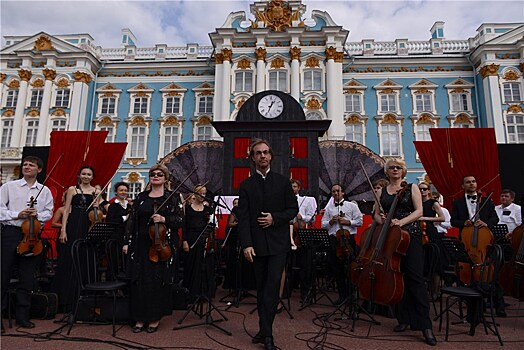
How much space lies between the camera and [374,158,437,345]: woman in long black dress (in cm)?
421

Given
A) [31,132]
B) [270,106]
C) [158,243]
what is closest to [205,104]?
[31,132]

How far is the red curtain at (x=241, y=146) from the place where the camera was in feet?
43.7

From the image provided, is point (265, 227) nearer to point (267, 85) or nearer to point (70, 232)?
point (70, 232)

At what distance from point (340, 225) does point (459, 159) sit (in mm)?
8038

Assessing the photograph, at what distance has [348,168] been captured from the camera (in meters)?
16.3

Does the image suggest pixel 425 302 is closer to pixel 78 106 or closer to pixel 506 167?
pixel 506 167

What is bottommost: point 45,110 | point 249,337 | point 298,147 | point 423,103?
point 249,337

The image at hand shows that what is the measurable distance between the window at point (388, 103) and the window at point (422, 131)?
177 cm

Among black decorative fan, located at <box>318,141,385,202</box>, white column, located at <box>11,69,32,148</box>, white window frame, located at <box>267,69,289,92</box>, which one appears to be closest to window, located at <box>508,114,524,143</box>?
black decorative fan, located at <box>318,141,385,202</box>

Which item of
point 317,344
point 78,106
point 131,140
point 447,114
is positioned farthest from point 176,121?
point 317,344

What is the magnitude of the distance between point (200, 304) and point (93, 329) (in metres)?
1.36

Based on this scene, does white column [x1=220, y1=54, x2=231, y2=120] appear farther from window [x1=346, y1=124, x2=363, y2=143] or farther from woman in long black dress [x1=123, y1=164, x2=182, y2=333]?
woman in long black dress [x1=123, y1=164, x2=182, y2=333]

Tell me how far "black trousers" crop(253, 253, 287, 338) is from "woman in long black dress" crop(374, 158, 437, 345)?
4.43 feet

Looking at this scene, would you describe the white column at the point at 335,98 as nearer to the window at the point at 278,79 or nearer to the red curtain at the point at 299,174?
the window at the point at 278,79
